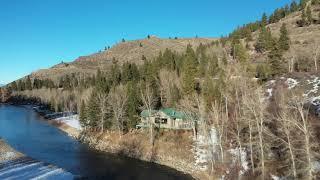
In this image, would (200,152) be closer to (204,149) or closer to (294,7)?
(204,149)

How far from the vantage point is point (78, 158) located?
219ft

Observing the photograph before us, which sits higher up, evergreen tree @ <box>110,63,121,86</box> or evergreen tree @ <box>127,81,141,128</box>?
evergreen tree @ <box>110,63,121,86</box>

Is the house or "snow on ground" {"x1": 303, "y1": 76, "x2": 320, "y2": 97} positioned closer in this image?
"snow on ground" {"x1": 303, "y1": 76, "x2": 320, "y2": 97}

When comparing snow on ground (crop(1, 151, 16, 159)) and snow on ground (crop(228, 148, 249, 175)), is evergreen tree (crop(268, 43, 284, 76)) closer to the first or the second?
snow on ground (crop(228, 148, 249, 175))

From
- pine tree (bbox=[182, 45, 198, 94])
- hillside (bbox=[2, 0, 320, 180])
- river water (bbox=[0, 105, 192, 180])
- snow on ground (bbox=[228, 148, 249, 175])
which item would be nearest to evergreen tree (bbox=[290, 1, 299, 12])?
hillside (bbox=[2, 0, 320, 180])

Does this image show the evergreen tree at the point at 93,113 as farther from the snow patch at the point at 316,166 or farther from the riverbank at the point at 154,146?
the snow patch at the point at 316,166

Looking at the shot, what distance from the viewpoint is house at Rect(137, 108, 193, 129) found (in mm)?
77000

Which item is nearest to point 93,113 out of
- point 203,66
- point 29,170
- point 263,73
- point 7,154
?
point 7,154

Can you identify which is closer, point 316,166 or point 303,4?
point 316,166

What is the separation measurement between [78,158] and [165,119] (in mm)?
21814

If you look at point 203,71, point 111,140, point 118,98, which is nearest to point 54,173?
point 111,140

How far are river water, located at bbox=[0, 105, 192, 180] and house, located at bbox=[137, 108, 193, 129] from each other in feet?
41.3

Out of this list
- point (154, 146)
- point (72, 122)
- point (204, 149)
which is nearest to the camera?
point (204, 149)

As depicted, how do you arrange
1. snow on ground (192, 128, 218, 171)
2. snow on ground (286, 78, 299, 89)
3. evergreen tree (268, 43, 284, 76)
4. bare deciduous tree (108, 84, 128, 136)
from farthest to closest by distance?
evergreen tree (268, 43, 284, 76)
bare deciduous tree (108, 84, 128, 136)
snow on ground (286, 78, 299, 89)
snow on ground (192, 128, 218, 171)
